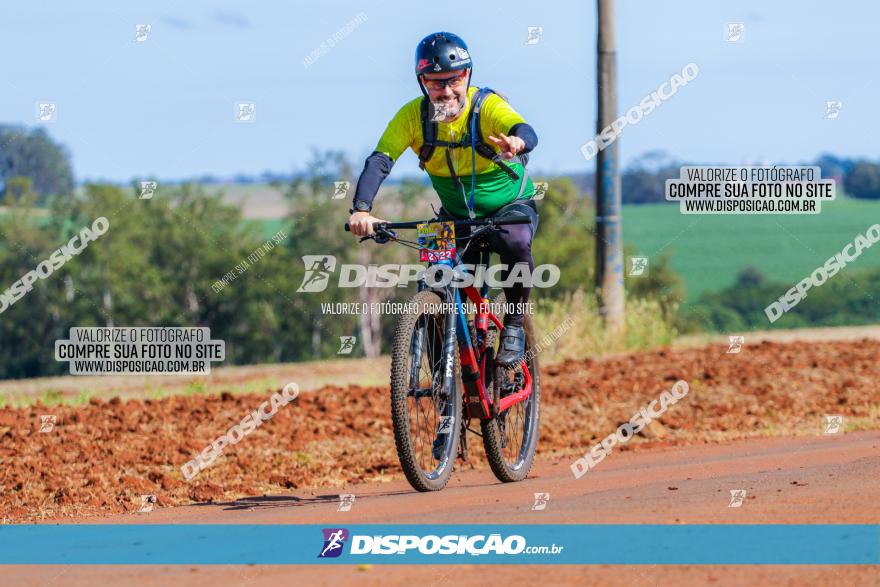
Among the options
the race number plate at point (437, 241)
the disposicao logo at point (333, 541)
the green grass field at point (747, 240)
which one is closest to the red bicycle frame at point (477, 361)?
the race number plate at point (437, 241)

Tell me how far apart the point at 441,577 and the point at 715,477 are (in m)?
3.30

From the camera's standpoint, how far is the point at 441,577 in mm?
5406

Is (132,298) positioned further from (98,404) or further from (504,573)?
(504,573)

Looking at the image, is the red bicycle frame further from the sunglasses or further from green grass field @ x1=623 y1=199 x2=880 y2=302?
green grass field @ x1=623 y1=199 x2=880 y2=302

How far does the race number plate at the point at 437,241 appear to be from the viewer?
304 inches

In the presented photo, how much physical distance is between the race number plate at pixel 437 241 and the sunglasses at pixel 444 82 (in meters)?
0.85

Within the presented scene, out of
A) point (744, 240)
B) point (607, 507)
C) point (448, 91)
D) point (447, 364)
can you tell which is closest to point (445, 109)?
point (448, 91)

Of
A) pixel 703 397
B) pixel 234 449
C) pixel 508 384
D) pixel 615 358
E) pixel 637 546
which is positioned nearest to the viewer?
pixel 637 546

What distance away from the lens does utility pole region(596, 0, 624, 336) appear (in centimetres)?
1806

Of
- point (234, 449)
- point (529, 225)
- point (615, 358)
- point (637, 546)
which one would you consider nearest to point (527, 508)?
point (637, 546)

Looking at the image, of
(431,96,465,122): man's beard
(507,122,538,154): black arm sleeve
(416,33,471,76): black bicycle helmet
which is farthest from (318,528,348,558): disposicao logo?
(416,33,471,76): black bicycle helmet

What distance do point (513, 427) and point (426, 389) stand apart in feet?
5.20

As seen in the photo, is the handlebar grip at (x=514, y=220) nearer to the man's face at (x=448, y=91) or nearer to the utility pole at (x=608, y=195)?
the man's face at (x=448, y=91)

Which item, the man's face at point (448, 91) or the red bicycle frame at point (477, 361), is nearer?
the man's face at point (448, 91)
